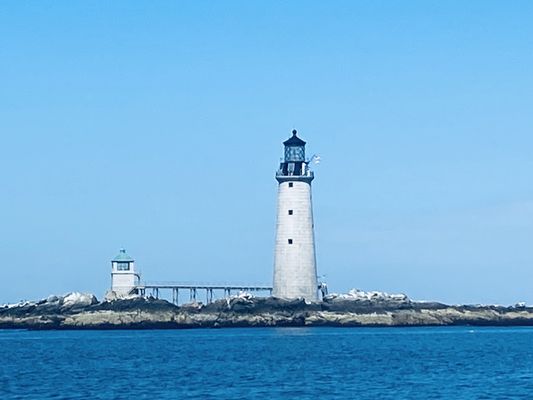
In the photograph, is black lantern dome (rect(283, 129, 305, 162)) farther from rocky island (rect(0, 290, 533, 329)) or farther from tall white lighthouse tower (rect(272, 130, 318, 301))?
rocky island (rect(0, 290, 533, 329))

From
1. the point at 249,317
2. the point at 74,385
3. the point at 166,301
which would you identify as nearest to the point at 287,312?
the point at 249,317

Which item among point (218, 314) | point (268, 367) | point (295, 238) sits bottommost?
point (268, 367)

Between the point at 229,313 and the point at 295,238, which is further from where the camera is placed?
the point at 229,313

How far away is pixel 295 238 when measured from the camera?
7425 cm

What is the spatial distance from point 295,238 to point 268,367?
1120 inches

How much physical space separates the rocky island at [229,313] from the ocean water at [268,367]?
16.8 feet

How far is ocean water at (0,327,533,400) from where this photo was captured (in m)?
36.8

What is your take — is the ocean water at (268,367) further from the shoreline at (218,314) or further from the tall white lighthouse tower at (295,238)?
the shoreline at (218,314)

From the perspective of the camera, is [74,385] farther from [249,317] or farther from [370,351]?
[249,317]

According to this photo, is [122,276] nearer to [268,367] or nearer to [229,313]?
[229,313]

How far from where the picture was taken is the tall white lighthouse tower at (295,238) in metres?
74.3

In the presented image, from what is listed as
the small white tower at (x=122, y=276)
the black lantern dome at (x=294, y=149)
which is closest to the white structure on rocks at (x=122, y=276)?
the small white tower at (x=122, y=276)

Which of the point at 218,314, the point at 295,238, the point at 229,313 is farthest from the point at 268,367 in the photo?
the point at 218,314

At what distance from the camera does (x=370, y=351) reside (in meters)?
57.8
